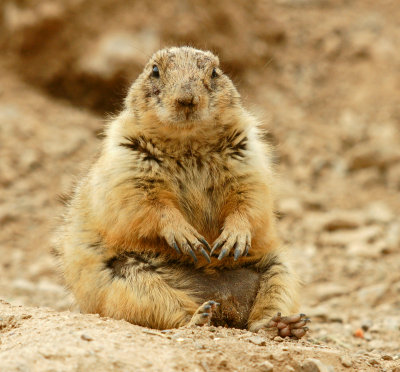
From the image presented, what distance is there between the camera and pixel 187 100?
493 cm

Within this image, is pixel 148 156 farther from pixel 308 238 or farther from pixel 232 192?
pixel 308 238

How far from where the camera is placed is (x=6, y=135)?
9977mm

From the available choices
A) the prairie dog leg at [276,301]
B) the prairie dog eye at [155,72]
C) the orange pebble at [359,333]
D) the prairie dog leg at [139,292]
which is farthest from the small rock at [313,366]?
the prairie dog eye at [155,72]

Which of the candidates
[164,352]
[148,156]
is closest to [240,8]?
[148,156]

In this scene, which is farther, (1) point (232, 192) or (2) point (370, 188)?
(2) point (370, 188)

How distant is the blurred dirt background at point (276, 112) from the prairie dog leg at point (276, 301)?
152 cm

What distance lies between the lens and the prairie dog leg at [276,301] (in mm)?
4590

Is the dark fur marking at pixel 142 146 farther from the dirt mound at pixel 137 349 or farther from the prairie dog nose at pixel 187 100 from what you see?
the dirt mound at pixel 137 349

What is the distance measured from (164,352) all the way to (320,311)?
3.43m

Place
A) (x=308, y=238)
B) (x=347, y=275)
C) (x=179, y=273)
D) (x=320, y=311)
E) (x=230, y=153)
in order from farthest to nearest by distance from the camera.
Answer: (x=308, y=238) < (x=347, y=275) < (x=320, y=311) < (x=230, y=153) < (x=179, y=273)

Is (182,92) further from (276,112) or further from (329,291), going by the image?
(276,112)

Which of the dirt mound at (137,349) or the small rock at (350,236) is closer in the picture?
the dirt mound at (137,349)

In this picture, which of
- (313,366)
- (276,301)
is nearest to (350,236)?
(276,301)

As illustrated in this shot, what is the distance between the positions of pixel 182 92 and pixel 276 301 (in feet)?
5.31
